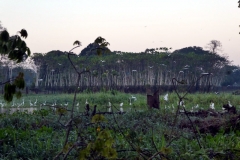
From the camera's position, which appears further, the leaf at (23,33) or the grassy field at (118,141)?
the leaf at (23,33)

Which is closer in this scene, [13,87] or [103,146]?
[103,146]

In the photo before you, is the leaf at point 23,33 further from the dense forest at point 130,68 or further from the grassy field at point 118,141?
the dense forest at point 130,68

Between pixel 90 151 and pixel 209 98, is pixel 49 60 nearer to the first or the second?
pixel 209 98

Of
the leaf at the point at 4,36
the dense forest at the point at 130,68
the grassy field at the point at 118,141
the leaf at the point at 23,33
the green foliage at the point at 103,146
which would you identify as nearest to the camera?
the green foliage at the point at 103,146

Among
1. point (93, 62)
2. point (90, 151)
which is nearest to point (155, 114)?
point (90, 151)

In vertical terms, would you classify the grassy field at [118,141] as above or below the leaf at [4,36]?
below

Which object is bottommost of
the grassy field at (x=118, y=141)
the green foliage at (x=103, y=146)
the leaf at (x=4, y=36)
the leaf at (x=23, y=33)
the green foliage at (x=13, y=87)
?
the grassy field at (x=118, y=141)

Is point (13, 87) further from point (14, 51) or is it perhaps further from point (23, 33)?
point (23, 33)

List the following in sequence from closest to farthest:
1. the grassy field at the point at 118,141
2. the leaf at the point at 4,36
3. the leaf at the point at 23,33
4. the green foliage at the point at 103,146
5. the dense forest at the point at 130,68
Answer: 1. the green foliage at the point at 103,146
2. the grassy field at the point at 118,141
3. the leaf at the point at 4,36
4. the leaf at the point at 23,33
5. the dense forest at the point at 130,68

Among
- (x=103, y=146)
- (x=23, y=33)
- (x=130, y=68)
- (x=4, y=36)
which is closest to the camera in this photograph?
(x=103, y=146)

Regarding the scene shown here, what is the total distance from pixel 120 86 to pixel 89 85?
3114mm

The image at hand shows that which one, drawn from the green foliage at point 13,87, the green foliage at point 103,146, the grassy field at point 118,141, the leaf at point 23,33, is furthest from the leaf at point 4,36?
the green foliage at point 103,146

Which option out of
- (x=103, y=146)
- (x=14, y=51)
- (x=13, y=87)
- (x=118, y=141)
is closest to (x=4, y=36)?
(x=14, y=51)

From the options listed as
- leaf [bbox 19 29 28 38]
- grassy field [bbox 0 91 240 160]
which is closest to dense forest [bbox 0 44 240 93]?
grassy field [bbox 0 91 240 160]
